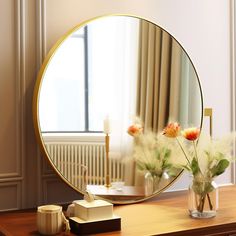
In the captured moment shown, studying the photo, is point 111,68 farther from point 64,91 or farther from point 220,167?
point 220,167

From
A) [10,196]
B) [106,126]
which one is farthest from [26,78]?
[10,196]

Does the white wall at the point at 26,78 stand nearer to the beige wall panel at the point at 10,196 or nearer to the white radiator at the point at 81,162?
the beige wall panel at the point at 10,196

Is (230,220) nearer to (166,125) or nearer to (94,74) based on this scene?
(166,125)

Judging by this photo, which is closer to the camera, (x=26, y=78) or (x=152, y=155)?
(x=26, y=78)

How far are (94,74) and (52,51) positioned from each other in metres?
0.20

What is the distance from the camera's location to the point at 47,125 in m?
1.85

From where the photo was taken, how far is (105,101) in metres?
1.95

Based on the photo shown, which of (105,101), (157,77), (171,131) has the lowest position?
(171,131)

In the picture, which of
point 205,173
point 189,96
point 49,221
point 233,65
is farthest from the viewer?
point 233,65

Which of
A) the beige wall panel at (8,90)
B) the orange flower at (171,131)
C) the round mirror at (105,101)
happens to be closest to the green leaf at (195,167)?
the orange flower at (171,131)

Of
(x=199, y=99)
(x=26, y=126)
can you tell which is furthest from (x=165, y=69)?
(x=26, y=126)

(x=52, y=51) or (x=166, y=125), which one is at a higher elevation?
(x=52, y=51)

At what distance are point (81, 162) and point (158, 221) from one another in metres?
0.40

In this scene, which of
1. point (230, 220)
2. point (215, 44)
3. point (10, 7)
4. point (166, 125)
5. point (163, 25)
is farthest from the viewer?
point (215, 44)
